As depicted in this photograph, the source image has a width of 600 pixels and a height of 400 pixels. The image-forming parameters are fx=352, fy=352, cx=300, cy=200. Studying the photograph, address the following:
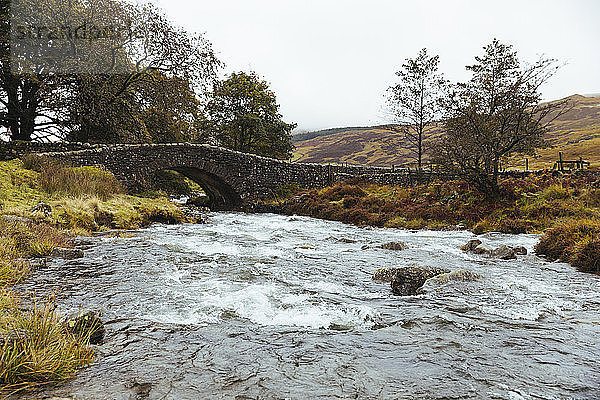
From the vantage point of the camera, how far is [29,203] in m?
10.2

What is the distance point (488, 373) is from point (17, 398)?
3.99 metres

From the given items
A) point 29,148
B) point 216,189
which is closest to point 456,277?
point 29,148

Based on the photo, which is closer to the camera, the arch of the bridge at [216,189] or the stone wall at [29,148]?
the stone wall at [29,148]

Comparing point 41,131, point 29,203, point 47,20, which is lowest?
point 29,203

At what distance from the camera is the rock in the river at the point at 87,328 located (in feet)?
11.9

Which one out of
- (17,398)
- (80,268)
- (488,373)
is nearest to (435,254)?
(488,373)

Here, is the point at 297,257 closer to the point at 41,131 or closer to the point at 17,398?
the point at 17,398

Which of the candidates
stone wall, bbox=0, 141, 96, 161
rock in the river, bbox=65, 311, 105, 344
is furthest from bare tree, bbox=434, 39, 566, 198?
stone wall, bbox=0, 141, 96, 161

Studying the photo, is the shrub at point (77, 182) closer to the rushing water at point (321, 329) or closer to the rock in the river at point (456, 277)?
the rushing water at point (321, 329)

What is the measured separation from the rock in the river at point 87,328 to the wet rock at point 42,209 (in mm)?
7213

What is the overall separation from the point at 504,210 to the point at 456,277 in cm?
886

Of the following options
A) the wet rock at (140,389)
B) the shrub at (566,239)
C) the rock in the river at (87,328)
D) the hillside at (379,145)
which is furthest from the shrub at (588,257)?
the hillside at (379,145)

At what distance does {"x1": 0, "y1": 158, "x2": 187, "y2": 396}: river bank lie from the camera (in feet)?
9.46

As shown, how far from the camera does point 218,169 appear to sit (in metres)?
22.3
